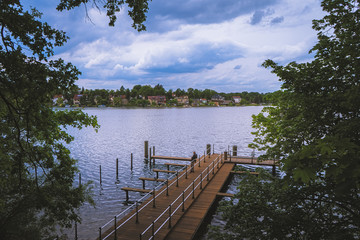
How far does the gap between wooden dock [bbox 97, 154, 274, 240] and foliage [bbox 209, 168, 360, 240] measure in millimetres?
4784

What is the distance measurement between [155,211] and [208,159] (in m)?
15.6

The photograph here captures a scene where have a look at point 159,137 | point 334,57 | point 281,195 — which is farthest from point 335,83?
point 159,137

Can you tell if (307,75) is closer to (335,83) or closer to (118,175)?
(335,83)

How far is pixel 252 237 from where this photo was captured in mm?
7141

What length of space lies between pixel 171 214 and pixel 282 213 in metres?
8.25

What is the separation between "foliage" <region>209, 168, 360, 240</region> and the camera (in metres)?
6.33

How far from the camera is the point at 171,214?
46.8 feet

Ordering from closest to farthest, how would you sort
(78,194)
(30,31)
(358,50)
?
1. (358,50)
2. (30,31)
3. (78,194)

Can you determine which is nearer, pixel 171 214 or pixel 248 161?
pixel 171 214

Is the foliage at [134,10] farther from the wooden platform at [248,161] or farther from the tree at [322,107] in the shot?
the wooden platform at [248,161]

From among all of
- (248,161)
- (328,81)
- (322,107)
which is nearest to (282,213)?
(322,107)

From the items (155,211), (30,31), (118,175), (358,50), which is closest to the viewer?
(358,50)

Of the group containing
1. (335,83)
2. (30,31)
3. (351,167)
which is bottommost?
(351,167)

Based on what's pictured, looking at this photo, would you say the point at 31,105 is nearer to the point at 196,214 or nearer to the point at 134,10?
the point at 134,10
